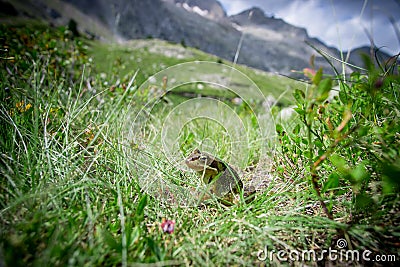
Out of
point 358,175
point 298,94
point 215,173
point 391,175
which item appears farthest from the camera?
point 215,173

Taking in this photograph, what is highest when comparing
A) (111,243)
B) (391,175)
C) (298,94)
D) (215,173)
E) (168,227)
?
(298,94)

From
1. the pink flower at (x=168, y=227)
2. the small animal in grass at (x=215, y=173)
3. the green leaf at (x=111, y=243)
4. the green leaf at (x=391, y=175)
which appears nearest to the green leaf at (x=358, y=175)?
the green leaf at (x=391, y=175)

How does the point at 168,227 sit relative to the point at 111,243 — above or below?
above

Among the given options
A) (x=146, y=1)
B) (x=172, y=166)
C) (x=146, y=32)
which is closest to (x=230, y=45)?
(x=146, y=32)

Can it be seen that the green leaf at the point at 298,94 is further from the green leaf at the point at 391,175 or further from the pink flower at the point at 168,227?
the pink flower at the point at 168,227

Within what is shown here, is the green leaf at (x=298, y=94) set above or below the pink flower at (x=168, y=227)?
above

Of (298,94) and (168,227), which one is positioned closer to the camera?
(168,227)

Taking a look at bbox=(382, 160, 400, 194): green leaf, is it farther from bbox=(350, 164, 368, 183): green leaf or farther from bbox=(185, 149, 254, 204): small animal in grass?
bbox=(185, 149, 254, 204): small animal in grass

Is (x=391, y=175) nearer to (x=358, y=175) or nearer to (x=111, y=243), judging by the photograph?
(x=358, y=175)

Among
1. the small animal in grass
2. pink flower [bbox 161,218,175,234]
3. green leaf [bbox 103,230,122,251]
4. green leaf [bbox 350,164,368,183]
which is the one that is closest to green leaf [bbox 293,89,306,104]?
green leaf [bbox 350,164,368,183]

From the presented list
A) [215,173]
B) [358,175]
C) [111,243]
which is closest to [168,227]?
A: [111,243]
